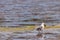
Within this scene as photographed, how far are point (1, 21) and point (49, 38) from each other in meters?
0.79

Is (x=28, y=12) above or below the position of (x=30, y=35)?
above

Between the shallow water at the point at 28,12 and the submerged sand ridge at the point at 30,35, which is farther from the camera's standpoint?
the shallow water at the point at 28,12

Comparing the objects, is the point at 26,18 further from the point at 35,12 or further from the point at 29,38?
the point at 29,38

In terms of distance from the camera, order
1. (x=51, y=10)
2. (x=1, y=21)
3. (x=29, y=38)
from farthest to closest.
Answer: (x=51, y=10) < (x=1, y=21) < (x=29, y=38)

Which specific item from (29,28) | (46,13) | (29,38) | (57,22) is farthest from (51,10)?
(29,38)

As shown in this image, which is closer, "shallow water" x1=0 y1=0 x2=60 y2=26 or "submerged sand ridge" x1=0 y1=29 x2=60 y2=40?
"submerged sand ridge" x1=0 y1=29 x2=60 y2=40

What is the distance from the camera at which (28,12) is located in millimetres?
4070

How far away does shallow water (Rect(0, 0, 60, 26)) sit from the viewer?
3846mm

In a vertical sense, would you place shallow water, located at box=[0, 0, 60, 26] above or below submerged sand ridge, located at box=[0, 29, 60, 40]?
above

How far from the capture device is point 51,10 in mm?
4090

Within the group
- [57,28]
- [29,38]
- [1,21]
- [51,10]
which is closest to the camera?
[29,38]

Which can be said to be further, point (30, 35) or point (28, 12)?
point (28, 12)

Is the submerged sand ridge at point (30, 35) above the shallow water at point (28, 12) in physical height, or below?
below

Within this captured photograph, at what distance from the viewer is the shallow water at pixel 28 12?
12.6 feet
